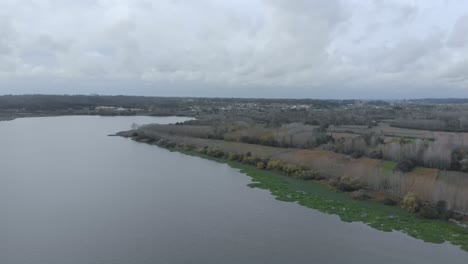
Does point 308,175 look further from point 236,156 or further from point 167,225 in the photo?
point 167,225

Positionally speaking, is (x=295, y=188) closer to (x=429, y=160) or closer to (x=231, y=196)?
(x=231, y=196)

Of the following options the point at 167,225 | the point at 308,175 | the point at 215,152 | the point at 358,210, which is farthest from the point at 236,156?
the point at 167,225

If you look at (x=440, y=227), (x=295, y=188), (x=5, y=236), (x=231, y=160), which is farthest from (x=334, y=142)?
(x=5, y=236)

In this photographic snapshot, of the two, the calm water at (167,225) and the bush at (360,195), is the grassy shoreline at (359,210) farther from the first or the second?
the calm water at (167,225)

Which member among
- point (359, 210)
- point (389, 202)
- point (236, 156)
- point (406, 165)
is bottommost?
point (359, 210)

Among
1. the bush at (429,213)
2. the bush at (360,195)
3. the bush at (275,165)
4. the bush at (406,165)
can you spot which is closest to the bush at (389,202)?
the bush at (360,195)

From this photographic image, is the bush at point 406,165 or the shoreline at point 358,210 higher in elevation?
the bush at point 406,165
